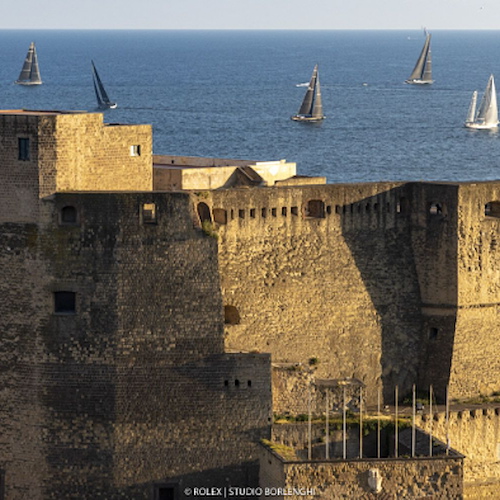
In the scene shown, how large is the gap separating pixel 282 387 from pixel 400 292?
21.0ft

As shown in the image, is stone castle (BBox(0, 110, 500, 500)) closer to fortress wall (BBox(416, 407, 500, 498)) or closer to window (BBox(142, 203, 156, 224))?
window (BBox(142, 203, 156, 224))

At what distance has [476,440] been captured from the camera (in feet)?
175

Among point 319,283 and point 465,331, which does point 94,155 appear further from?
point 465,331

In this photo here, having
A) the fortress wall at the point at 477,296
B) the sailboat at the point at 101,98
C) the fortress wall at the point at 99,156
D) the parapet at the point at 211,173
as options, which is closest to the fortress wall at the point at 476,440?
the fortress wall at the point at 477,296

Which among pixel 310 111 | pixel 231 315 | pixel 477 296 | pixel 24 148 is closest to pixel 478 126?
pixel 310 111

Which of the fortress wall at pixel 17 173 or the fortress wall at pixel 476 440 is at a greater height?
the fortress wall at pixel 17 173

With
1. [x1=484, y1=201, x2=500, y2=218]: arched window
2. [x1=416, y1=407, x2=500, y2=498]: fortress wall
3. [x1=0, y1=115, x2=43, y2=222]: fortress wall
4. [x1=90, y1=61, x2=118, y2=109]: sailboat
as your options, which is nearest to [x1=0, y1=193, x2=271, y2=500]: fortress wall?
[x1=0, y1=115, x2=43, y2=222]: fortress wall

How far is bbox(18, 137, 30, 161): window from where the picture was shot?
157ft

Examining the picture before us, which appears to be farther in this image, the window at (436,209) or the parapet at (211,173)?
the parapet at (211,173)

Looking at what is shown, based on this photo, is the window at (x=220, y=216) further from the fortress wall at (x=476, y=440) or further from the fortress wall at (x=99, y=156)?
the fortress wall at (x=476, y=440)

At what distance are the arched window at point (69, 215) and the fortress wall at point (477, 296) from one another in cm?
1335

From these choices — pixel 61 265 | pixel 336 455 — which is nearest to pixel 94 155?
pixel 61 265

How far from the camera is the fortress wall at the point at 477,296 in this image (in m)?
53.8

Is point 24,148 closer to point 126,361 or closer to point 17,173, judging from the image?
point 17,173
